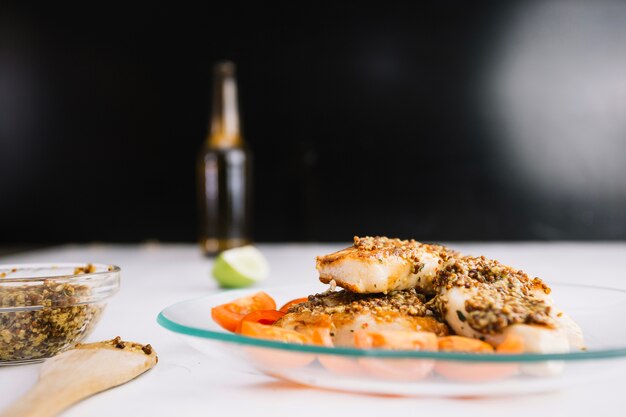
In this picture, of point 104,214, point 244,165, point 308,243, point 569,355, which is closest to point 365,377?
point 569,355

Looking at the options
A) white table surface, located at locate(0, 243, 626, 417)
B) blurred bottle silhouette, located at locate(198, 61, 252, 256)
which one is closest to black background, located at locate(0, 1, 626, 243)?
blurred bottle silhouette, located at locate(198, 61, 252, 256)

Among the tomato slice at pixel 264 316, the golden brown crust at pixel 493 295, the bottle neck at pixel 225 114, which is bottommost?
the tomato slice at pixel 264 316

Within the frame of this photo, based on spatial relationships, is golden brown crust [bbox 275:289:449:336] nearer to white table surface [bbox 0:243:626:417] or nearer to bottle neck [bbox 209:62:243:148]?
white table surface [bbox 0:243:626:417]

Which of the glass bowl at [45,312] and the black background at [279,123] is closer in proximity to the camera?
the glass bowl at [45,312]

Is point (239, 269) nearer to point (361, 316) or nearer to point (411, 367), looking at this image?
point (361, 316)

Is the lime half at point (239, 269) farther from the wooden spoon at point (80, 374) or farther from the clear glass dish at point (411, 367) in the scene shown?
the clear glass dish at point (411, 367)

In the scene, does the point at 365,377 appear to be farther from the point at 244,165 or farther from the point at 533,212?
the point at 533,212

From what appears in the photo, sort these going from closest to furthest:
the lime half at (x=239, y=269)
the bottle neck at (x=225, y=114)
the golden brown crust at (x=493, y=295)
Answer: the golden brown crust at (x=493, y=295), the lime half at (x=239, y=269), the bottle neck at (x=225, y=114)

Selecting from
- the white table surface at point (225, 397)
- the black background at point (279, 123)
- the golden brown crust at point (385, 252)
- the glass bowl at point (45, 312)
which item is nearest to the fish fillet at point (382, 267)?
the golden brown crust at point (385, 252)
